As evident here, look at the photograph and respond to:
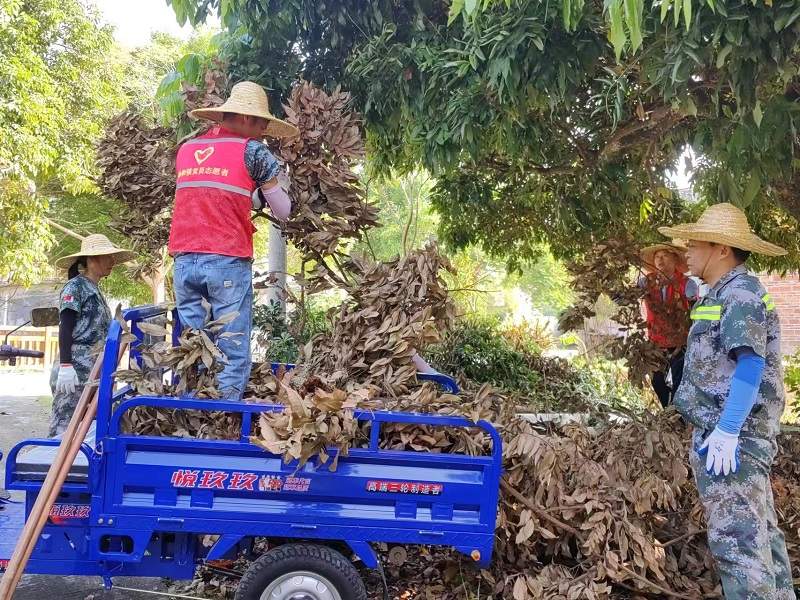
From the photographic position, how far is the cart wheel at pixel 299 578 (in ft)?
9.82

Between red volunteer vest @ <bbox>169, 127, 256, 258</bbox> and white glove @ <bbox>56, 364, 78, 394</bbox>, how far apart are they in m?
1.41

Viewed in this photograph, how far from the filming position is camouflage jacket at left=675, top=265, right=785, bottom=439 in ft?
10.2

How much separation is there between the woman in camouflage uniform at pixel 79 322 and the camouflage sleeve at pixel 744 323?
3747 millimetres

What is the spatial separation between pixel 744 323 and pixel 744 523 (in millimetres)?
886

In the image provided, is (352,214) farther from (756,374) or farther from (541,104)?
(756,374)

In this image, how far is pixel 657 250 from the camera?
18.5 ft

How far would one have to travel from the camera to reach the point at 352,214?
13.5ft

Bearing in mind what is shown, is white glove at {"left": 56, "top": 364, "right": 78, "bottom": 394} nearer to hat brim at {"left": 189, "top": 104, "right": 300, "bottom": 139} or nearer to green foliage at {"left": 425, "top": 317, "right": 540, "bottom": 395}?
hat brim at {"left": 189, "top": 104, "right": 300, "bottom": 139}

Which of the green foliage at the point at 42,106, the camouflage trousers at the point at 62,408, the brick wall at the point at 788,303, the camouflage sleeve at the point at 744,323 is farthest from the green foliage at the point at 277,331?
the brick wall at the point at 788,303

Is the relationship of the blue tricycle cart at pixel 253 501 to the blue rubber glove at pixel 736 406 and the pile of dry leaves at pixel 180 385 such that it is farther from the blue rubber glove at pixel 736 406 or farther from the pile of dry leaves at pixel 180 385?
the blue rubber glove at pixel 736 406

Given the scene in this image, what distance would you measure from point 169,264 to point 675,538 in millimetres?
16045

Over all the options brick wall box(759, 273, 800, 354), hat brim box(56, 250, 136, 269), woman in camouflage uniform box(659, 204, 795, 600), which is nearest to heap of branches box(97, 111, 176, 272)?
hat brim box(56, 250, 136, 269)

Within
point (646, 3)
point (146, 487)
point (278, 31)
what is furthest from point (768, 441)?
point (278, 31)

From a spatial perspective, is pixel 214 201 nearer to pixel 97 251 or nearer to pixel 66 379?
pixel 97 251
